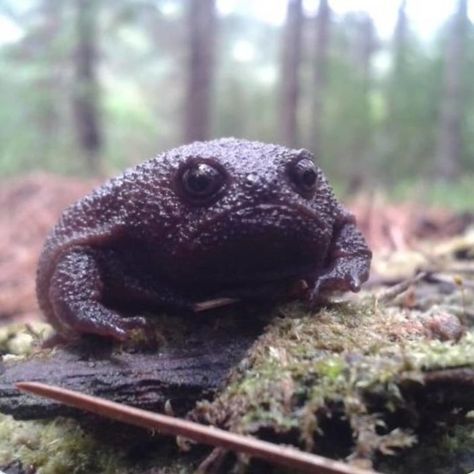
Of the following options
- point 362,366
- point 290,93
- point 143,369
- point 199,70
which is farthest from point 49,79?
point 362,366

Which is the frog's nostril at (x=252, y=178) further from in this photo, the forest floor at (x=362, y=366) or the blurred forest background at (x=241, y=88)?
the blurred forest background at (x=241, y=88)

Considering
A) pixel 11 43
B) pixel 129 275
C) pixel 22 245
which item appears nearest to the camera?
pixel 129 275

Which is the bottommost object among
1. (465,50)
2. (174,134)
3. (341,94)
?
(174,134)

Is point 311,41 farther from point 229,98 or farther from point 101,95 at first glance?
point 101,95

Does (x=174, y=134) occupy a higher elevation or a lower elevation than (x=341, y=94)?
lower

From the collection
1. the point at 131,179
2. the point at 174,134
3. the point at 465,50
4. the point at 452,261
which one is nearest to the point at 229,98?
the point at 174,134

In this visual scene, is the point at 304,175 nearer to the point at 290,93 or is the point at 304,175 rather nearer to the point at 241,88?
the point at 290,93

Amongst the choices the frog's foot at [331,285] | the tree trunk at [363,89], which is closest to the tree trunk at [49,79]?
the tree trunk at [363,89]

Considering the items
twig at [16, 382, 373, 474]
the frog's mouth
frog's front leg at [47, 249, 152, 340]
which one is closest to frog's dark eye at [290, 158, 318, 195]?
the frog's mouth
